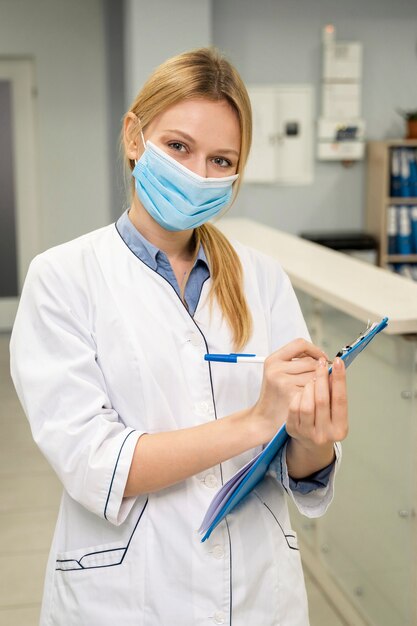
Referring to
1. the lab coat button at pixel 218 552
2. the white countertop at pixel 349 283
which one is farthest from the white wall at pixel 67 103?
the lab coat button at pixel 218 552

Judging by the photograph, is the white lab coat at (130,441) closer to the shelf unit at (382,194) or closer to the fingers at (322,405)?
the fingers at (322,405)

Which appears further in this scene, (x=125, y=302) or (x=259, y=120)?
(x=259, y=120)

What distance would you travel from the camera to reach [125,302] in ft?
3.82

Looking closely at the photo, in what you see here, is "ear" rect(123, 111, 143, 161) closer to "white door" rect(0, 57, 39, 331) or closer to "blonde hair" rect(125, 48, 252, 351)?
"blonde hair" rect(125, 48, 252, 351)

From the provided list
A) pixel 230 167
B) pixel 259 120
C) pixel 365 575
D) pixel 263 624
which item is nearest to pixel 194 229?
pixel 230 167

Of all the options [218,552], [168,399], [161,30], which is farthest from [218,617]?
[161,30]

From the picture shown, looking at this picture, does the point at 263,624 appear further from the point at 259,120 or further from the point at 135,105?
the point at 259,120

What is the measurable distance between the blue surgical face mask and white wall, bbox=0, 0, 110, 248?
576cm

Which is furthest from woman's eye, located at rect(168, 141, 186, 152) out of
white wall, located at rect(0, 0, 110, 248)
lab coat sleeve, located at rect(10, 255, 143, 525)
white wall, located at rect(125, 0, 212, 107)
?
white wall, located at rect(0, 0, 110, 248)

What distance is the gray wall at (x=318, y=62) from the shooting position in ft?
21.8

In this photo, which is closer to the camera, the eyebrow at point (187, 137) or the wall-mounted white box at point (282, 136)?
the eyebrow at point (187, 137)

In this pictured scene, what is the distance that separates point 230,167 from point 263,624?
658 millimetres

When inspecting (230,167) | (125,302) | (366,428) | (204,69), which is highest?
(204,69)

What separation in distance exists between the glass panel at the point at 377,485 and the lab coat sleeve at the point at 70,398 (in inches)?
49.6
